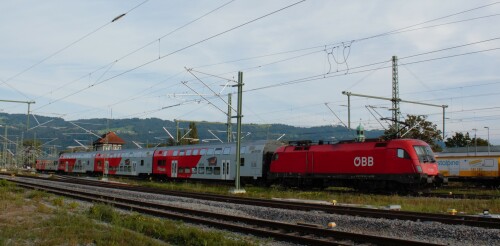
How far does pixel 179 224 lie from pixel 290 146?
19.8 metres

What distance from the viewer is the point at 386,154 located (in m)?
26.9

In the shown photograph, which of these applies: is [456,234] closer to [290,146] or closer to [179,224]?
[179,224]

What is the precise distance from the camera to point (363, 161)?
28031mm

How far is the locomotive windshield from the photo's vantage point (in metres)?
26.2

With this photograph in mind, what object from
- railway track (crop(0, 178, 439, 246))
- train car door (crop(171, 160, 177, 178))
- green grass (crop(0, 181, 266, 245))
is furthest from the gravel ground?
train car door (crop(171, 160, 177, 178))

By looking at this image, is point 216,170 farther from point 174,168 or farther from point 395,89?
point 395,89

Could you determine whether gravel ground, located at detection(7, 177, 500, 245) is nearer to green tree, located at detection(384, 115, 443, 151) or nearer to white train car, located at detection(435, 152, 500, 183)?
white train car, located at detection(435, 152, 500, 183)

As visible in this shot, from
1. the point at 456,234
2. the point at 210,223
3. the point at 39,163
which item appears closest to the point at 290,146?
the point at 210,223

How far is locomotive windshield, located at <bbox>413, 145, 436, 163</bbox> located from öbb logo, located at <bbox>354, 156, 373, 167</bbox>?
2639 mm

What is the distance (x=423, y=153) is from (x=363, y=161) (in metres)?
3.39

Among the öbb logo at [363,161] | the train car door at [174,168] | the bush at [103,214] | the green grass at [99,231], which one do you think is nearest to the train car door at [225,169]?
the train car door at [174,168]

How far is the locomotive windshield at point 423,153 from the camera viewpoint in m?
26.2

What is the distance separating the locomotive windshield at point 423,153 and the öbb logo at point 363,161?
2.64 metres

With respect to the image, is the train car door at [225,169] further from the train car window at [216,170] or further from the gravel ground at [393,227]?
the gravel ground at [393,227]
